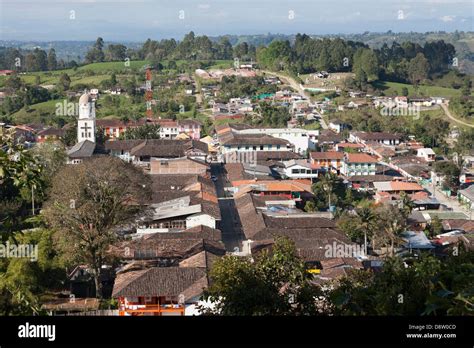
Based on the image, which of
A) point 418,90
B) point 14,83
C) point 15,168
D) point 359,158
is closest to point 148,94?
point 14,83

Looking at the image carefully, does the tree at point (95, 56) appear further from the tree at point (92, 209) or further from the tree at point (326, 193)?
the tree at point (92, 209)

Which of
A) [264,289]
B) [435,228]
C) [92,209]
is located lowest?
[435,228]

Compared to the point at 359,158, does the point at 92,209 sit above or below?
above

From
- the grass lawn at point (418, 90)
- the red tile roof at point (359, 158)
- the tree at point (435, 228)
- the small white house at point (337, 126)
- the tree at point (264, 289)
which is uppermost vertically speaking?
the tree at point (264, 289)

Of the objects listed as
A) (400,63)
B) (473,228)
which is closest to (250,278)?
(473,228)

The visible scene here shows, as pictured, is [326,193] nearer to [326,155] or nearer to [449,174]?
[449,174]

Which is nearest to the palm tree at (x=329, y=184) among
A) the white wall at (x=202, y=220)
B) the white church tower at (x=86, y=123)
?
the white wall at (x=202, y=220)

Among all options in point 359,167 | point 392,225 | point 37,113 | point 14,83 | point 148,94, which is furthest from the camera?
point 14,83
